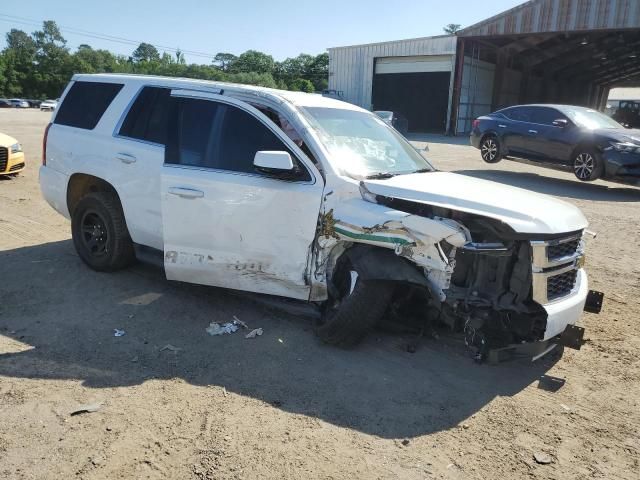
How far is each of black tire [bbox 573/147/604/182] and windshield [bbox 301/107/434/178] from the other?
7.88 meters

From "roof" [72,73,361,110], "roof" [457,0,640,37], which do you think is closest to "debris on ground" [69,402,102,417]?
"roof" [72,73,361,110]

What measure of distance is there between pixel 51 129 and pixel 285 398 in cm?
434

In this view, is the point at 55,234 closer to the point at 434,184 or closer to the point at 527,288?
the point at 434,184

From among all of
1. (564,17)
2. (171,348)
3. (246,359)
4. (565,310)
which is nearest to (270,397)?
(246,359)

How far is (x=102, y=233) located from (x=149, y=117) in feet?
4.41

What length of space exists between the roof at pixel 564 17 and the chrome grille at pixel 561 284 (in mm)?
24637

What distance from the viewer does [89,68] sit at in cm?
8306

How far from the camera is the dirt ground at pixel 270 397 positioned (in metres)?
2.87

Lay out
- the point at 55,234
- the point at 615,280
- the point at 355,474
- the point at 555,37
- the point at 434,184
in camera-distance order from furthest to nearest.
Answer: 1. the point at 555,37
2. the point at 55,234
3. the point at 615,280
4. the point at 434,184
5. the point at 355,474

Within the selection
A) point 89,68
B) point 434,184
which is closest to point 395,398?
point 434,184

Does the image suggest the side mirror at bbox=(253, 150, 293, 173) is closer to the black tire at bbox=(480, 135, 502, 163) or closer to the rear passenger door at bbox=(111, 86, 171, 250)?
the rear passenger door at bbox=(111, 86, 171, 250)

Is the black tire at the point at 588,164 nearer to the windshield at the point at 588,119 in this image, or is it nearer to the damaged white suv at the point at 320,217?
the windshield at the point at 588,119

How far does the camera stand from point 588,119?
39.9ft

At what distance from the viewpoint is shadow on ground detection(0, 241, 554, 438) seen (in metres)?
3.45
